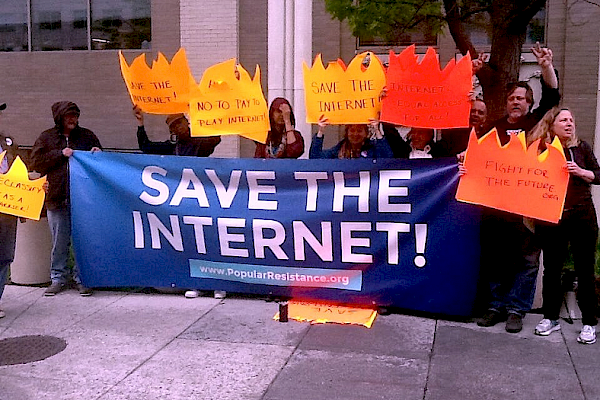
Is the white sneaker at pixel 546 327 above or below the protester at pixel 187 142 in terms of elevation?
below

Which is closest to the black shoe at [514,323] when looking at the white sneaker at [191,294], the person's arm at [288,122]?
the person's arm at [288,122]

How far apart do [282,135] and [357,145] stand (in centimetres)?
72

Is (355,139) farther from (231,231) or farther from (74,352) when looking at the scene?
(74,352)

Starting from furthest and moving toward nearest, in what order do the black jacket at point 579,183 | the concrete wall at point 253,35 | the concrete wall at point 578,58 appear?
the concrete wall at point 253,35
the concrete wall at point 578,58
the black jacket at point 579,183

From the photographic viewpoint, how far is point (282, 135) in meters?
6.10

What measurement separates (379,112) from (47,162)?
10.5 feet

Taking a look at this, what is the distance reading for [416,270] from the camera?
18.4 ft

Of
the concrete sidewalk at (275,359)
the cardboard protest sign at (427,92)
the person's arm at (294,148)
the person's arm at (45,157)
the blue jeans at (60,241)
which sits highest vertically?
the cardboard protest sign at (427,92)

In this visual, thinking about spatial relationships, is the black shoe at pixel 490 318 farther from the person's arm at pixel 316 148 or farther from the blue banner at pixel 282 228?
the person's arm at pixel 316 148

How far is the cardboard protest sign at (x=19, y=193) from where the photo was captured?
19.0 feet

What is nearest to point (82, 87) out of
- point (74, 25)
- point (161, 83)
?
point (74, 25)

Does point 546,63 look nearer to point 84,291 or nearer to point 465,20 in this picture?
point 465,20

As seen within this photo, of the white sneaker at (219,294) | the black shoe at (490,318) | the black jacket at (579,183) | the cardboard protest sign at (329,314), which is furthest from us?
the white sneaker at (219,294)

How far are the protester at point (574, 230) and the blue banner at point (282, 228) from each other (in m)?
0.59
